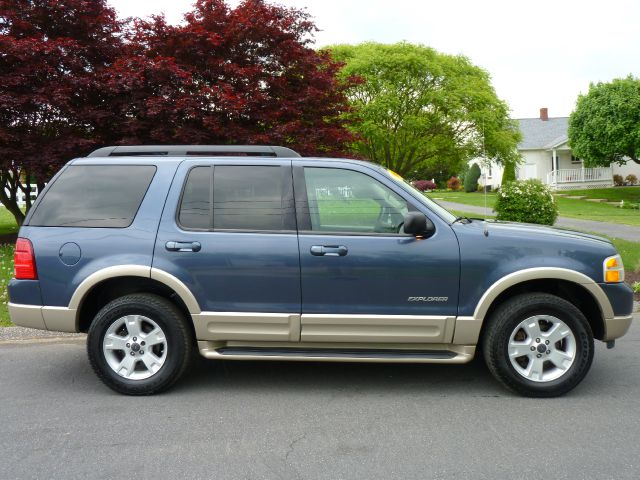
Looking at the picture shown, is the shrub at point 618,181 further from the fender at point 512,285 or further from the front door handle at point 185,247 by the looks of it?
the front door handle at point 185,247

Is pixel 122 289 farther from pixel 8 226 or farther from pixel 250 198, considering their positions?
pixel 8 226

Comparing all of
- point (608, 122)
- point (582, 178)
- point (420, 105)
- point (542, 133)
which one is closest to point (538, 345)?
point (420, 105)

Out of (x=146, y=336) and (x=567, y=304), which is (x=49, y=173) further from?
(x=567, y=304)

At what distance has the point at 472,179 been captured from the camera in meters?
49.2

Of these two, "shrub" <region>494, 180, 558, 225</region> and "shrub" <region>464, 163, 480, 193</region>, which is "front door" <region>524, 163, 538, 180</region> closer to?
"shrub" <region>464, 163, 480, 193</region>

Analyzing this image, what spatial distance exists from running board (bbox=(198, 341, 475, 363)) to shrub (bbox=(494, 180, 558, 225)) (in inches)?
297

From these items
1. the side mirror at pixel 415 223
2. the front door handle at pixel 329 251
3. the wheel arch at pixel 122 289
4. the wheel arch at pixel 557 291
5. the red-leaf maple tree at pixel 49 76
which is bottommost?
the wheel arch at pixel 557 291

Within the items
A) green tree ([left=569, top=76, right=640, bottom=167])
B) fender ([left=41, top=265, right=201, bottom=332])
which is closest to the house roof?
green tree ([left=569, top=76, right=640, bottom=167])

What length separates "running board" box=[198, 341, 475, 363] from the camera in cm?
461

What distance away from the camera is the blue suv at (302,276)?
4.59 meters

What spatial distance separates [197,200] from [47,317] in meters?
1.52

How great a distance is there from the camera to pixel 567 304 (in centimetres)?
457

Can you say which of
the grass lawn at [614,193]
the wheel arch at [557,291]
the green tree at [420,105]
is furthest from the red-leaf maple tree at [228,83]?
the grass lawn at [614,193]

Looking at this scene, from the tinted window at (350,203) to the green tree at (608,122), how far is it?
30.6 metres
